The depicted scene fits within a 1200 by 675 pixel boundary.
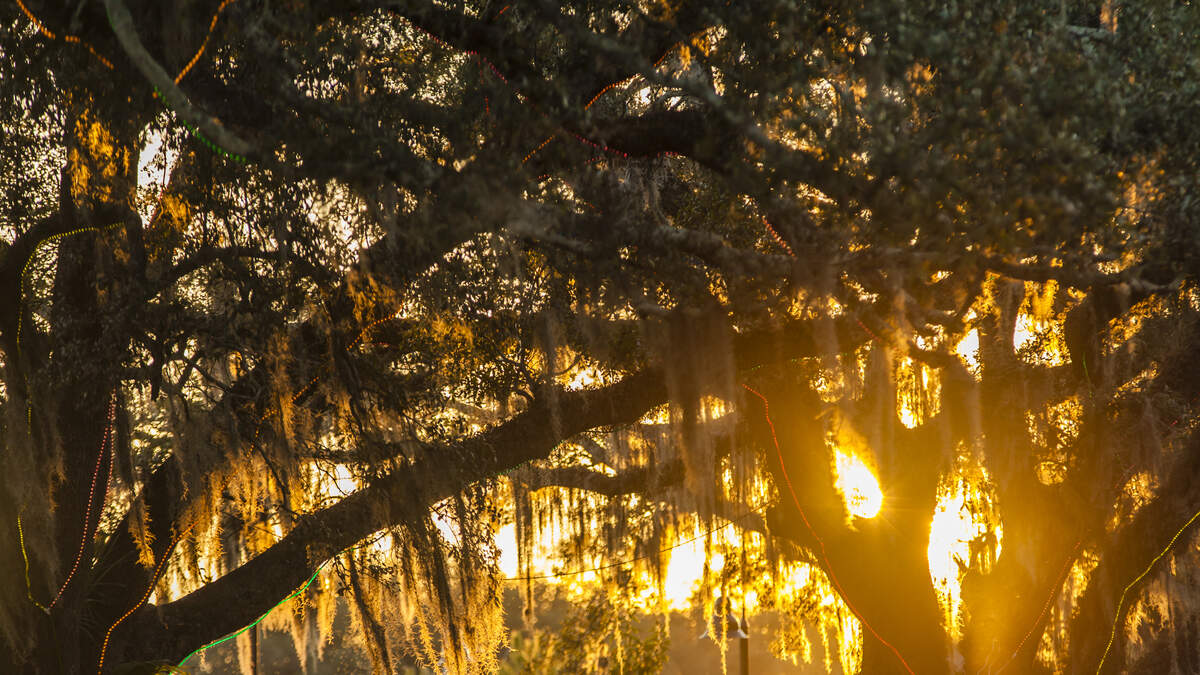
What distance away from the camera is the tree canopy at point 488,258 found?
386 centimetres

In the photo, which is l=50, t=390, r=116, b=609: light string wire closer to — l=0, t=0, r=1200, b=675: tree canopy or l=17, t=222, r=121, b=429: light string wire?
l=0, t=0, r=1200, b=675: tree canopy

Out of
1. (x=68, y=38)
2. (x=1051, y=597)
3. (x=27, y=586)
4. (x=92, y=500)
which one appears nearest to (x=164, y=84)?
(x=68, y=38)

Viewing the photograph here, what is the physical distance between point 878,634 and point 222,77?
20.3ft

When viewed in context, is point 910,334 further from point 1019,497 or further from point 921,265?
point 1019,497

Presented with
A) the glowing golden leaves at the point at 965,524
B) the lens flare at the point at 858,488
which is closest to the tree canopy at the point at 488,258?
the lens flare at the point at 858,488

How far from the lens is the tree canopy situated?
3861 millimetres

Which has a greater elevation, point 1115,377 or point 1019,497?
point 1115,377

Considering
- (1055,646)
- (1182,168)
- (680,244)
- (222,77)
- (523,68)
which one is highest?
(222,77)

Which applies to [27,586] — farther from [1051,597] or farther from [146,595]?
[1051,597]

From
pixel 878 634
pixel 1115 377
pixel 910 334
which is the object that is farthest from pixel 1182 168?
pixel 878 634

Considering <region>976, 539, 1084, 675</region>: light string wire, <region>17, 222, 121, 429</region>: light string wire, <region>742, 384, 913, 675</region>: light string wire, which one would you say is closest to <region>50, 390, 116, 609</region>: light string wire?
<region>17, 222, 121, 429</region>: light string wire

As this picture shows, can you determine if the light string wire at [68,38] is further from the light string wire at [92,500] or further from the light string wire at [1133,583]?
the light string wire at [1133,583]

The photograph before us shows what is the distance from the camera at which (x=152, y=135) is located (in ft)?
15.0

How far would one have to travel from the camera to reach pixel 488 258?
523 centimetres
